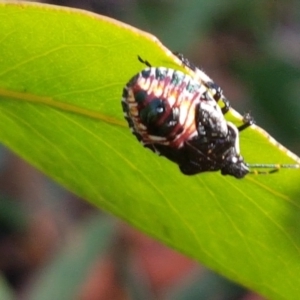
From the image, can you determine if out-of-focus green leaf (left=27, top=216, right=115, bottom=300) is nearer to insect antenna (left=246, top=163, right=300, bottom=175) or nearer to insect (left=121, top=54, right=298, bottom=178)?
insect (left=121, top=54, right=298, bottom=178)

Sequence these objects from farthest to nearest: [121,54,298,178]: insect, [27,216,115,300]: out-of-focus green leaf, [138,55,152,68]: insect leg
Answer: [27,216,115,300]: out-of-focus green leaf < [121,54,298,178]: insect < [138,55,152,68]: insect leg

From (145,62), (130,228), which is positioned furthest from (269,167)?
(130,228)

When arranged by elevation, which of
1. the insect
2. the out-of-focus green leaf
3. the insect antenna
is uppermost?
the insect antenna

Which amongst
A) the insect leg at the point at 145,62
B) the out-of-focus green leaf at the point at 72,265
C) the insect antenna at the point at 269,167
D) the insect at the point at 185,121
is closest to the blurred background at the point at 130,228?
the out-of-focus green leaf at the point at 72,265

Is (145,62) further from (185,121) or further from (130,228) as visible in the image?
(130,228)

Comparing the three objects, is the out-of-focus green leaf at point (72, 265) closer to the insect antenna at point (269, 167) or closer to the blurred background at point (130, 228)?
the blurred background at point (130, 228)

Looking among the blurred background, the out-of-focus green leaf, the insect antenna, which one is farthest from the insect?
the out-of-focus green leaf
